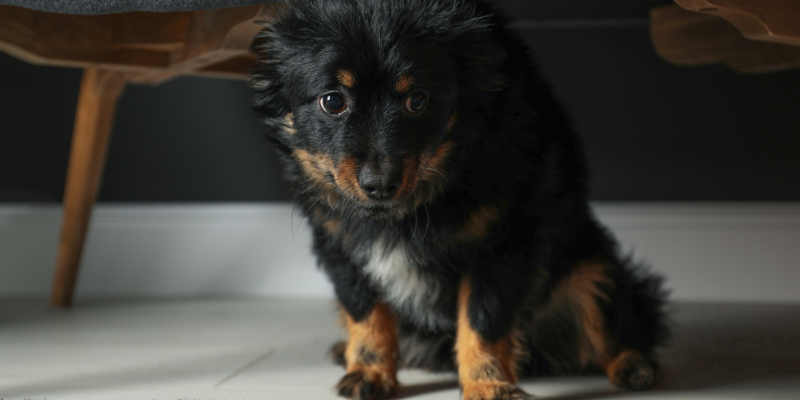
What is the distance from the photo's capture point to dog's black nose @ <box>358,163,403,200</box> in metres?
1.21

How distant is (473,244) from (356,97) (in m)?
0.38

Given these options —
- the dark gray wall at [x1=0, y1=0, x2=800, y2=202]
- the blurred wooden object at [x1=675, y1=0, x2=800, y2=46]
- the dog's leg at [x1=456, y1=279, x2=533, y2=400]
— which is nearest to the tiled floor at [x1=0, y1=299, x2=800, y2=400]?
Result: the dog's leg at [x1=456, y1=279, x2=533, y2=400]

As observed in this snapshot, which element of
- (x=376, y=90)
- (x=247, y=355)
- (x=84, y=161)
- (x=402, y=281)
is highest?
(x=376, y=90)

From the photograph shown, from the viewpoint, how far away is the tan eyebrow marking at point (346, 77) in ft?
4.11

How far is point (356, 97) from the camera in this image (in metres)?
1.27

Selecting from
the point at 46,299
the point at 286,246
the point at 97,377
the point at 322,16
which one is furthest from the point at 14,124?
the point at 322,16

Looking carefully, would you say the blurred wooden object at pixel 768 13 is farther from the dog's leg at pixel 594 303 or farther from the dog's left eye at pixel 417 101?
the dog's leg at pixel 594 303

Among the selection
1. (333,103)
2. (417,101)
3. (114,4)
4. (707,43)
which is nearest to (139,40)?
(114,4)

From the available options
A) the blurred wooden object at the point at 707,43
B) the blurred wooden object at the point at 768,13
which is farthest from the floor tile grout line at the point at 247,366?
the blurred wooden object at the point at 707,43

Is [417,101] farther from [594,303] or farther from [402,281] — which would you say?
[594,303]

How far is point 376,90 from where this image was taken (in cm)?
126

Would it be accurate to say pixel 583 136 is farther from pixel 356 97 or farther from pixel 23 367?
pixel 23 367

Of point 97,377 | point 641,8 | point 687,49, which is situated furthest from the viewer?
point 641,8

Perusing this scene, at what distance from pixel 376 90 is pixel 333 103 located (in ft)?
0.29
